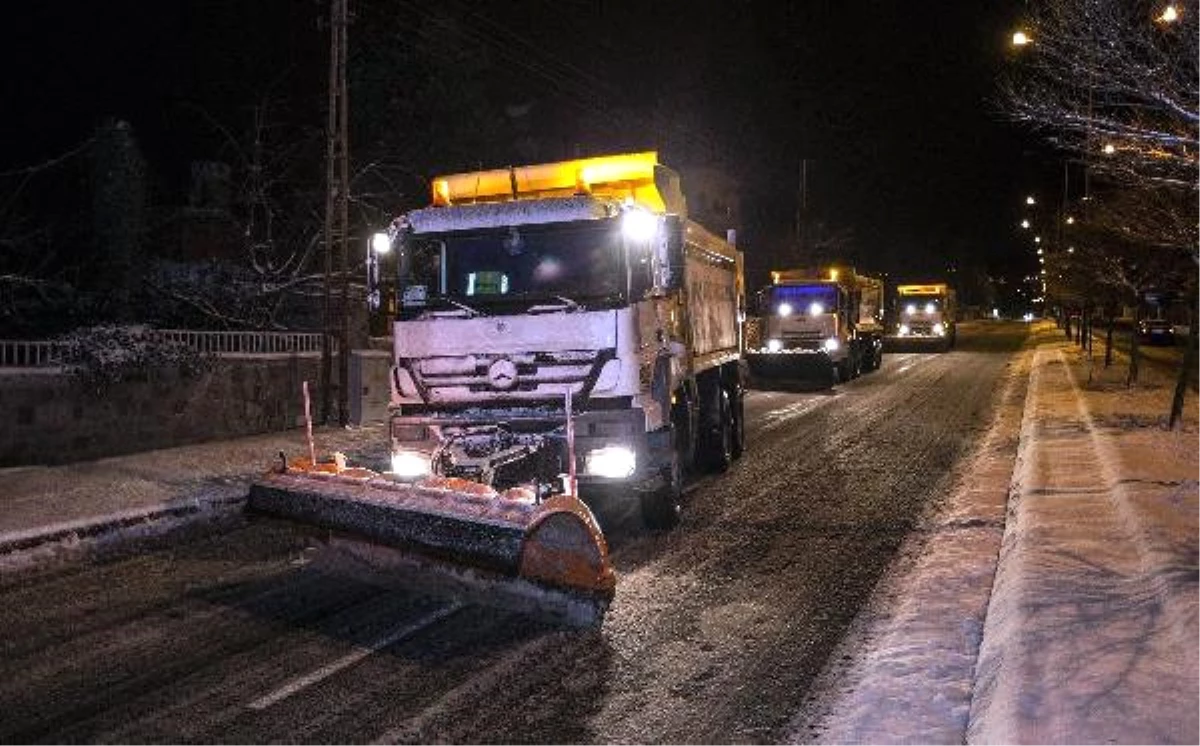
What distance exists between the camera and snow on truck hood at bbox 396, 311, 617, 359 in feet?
28.9

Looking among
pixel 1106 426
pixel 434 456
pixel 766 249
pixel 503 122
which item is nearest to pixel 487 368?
pixel 434 456

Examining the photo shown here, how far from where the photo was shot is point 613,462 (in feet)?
28.9

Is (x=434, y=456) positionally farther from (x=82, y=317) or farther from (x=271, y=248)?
(x=271, y=248)

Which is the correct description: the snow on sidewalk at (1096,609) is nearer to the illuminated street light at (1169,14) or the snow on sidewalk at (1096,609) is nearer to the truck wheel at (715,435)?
the truck wheel at (715,435)

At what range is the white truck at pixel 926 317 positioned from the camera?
48844mm

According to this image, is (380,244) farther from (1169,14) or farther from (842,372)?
(842,372)

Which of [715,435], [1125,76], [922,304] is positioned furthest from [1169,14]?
Answer: [922,304]

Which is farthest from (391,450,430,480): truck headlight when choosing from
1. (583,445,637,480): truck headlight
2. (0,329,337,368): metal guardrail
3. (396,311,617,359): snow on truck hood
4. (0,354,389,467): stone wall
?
(0,329,337,368): metal guardrail

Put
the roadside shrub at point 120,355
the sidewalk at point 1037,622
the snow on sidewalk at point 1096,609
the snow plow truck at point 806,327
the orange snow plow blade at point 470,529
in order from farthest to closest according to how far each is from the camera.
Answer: the snow plow truck at point 806,327 → the roadside shrub at point 120,355 → the orange snow plow blade at point 470,529 → the sidewalk at point 1037,622 → the snow on sidewalk at point 1096,609

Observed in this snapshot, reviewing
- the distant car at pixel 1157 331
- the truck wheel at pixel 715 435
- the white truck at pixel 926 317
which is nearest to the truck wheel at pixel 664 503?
the truck wheel at pixel 715 435

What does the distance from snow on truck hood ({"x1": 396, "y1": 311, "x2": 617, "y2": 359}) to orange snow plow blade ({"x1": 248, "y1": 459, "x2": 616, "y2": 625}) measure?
1.75 m

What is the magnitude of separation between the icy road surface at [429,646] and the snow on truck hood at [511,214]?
9.55 feet

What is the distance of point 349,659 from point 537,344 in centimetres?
350

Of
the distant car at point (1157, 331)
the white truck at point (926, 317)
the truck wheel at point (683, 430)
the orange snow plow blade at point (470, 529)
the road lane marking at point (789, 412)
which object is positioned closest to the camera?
the orange snow plow blade at point (470, 529)
